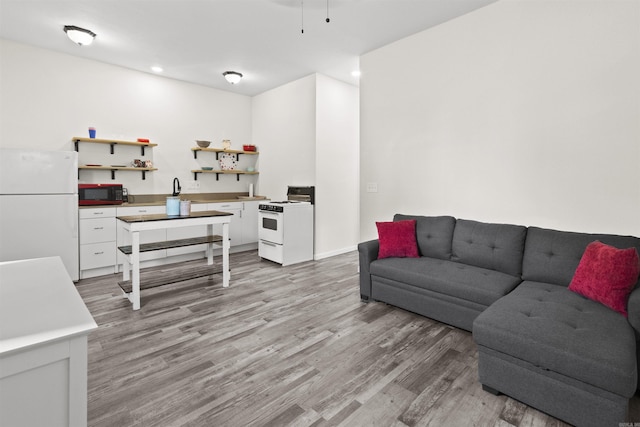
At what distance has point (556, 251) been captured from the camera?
2502 millimetres

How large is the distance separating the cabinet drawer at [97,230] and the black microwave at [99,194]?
229mm

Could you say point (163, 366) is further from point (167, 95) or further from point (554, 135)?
point (167, 95)

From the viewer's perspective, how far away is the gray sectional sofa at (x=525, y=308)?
153cm

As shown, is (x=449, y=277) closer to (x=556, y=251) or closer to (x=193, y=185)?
(x=556, y=251)

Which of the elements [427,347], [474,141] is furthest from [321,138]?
[427,347]

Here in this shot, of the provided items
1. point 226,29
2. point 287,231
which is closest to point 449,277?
point 287,231

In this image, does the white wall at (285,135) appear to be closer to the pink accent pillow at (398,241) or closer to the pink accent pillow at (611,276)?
the pink accent pillow at (398,241)

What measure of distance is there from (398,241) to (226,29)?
301 centimetres

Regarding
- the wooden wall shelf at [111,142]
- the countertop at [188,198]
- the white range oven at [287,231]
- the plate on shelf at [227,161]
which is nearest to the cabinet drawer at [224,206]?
the countertop at [188,198]

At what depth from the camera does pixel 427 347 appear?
7.78 ft

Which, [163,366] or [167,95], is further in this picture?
[167,95]

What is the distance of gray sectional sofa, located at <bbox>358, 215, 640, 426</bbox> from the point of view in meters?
1.53

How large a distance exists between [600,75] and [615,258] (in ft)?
4.96

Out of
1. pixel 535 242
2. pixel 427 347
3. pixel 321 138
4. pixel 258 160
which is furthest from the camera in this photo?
pixel 258 160
